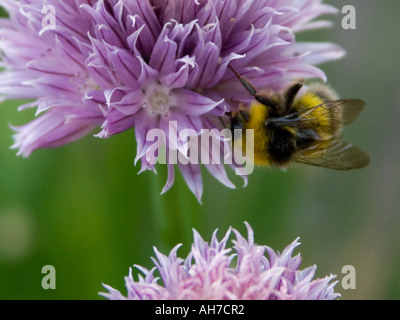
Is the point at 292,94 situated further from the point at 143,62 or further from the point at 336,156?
the point at 143,62

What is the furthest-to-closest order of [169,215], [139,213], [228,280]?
[139,213]
[169,215]
[228,280]

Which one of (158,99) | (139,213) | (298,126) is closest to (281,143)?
(298,126)

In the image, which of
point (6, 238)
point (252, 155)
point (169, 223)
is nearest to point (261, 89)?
point (252, 155)

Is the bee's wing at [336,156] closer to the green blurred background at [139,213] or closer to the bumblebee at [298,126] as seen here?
the bumblebee at [298,126]

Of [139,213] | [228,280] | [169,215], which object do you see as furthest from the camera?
[139,213]

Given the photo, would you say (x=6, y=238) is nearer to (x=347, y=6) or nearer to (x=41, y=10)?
(x=41, y=10)

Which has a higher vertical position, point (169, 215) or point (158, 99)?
point (158, 99)

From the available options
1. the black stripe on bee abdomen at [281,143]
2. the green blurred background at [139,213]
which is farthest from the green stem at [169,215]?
the black stripe on bee abdomen at [281,143]

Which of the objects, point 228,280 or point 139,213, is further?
point 139,213
